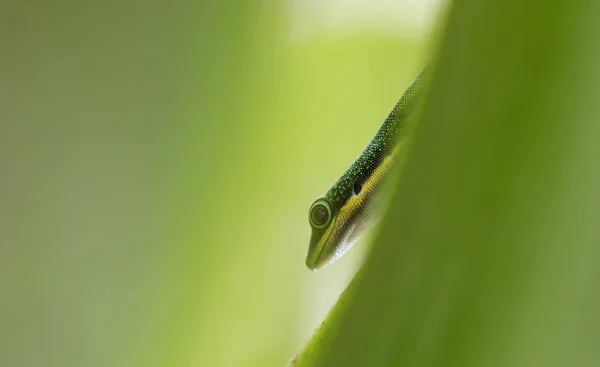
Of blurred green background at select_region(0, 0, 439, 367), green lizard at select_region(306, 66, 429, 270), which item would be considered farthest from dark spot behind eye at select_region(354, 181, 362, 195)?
blurred green background at select_region(0, 0, 439, 367)

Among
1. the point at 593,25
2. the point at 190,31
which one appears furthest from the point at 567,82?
the point at 190,31

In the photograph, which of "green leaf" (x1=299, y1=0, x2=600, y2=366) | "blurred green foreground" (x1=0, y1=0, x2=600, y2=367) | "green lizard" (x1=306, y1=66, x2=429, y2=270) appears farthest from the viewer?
"blurred green foreground" (x1=0, y1=0, x2=600, y2=367)

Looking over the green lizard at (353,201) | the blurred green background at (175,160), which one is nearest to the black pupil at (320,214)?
the green lizard at (353,201)

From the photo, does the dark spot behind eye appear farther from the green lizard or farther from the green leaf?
the green leaf

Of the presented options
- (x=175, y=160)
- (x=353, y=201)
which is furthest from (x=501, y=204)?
(x=175, y=160)

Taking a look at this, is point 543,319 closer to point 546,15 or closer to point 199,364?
point 546,15

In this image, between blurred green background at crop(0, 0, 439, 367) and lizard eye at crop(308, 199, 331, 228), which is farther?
blurred green background at crop(0, 0, 439, 367)

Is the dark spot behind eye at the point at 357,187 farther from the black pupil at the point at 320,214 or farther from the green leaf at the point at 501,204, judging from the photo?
the green leaf at the point at 501,204

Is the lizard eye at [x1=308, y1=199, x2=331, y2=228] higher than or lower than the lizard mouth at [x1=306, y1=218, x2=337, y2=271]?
higher

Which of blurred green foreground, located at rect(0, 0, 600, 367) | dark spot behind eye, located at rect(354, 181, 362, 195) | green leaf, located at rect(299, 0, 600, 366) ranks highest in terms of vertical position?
green leaf, located at rect(299, 0, 600, 366)

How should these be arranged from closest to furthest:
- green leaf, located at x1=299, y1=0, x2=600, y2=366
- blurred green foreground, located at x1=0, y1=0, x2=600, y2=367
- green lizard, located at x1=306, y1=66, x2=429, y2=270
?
green leaf, located at x1=299, y1=0, x2=600, y2=366 < green lizard, located at x1=306, y1=66, x2=429, y2=270 < blurred green foreground, located at x1=0, y1=0, x2=600, y2=367
